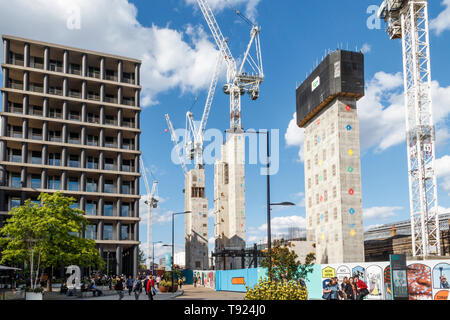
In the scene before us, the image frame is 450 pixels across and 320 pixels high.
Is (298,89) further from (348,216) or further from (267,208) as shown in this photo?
Answer: (267,208)

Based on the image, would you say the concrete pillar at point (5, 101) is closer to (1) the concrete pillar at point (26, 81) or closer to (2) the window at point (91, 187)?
(1) the concrete pillar at point (26, 81)

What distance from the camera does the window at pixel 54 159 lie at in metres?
74.9

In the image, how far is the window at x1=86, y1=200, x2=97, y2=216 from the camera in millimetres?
75438

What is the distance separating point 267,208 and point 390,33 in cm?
5696

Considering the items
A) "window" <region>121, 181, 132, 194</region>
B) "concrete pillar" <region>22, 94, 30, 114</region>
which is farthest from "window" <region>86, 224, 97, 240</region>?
"concrete pillar" <region>22, 94, 30, 114</region>

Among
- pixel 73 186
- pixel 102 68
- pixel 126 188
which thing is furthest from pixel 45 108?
pixel 126 188

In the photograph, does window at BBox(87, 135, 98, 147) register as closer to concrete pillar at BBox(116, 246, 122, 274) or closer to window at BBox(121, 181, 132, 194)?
window at BBox(121, 181, 132, 194)

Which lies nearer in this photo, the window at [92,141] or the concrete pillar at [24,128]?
the concrete pillar at [24,128]

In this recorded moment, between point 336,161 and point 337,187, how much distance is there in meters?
3.31

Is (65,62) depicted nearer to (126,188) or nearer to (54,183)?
(54,183)

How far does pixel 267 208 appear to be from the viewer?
83.5 ft

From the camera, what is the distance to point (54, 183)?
245 ft

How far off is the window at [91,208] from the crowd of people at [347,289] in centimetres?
4707

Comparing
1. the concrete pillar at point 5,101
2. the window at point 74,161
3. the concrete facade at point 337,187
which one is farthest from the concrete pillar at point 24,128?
the concrete facade at point 337,187
